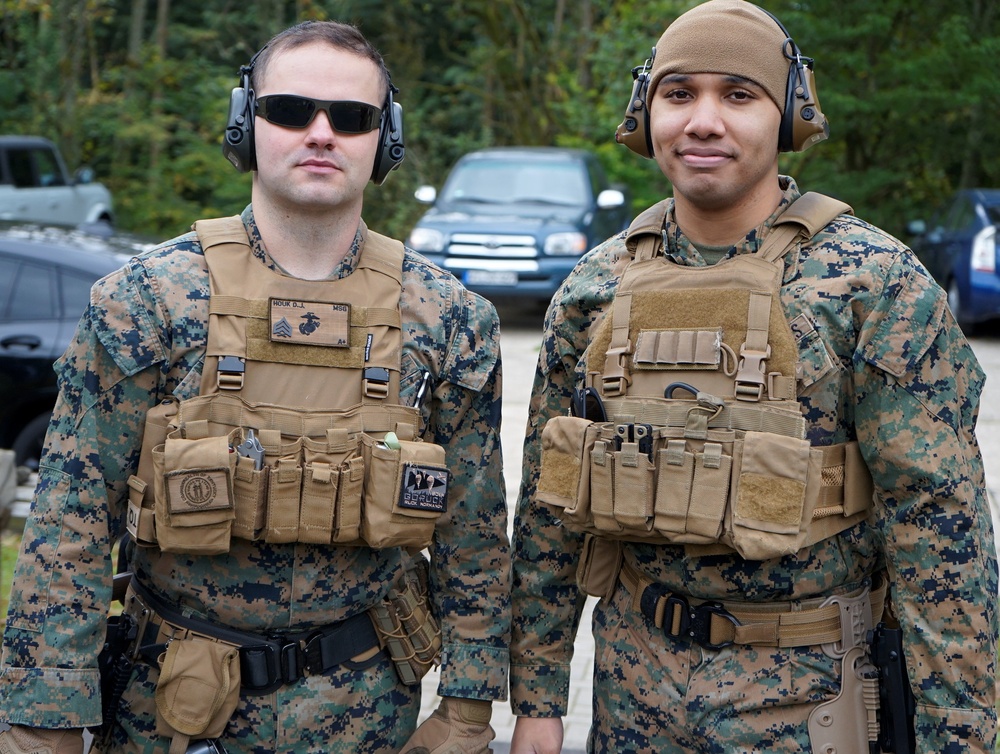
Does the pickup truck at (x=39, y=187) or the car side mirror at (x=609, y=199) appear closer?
the car side mirror at (x=609, y=199)

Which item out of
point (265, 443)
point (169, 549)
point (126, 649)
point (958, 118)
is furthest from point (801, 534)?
point (958, 118)

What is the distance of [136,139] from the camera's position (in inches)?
874

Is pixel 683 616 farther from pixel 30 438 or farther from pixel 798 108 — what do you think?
pixel 30 438

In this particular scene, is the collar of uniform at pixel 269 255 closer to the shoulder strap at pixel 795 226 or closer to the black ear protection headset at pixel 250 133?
the black ear protection headset at pixel 250 133

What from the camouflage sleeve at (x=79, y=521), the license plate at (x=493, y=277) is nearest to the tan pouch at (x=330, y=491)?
the camouflage sleeve at (x=79, y=521)

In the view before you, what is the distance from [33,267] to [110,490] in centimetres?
572

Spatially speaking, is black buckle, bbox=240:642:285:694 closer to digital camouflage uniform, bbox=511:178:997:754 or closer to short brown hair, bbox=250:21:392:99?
digital camouflage uniform, bbox=511:178:997:754

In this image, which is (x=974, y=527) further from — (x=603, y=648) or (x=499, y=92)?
(x=499, y=92)

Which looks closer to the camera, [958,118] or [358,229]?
[358,229]

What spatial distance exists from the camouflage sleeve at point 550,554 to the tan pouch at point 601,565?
9 cm

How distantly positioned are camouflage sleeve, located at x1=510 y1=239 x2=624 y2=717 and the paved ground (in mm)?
1597

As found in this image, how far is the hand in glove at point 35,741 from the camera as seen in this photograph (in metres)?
2.63

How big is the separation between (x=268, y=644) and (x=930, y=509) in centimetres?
143

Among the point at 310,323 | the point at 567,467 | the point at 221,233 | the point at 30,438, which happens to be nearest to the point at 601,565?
the point at 567,467
